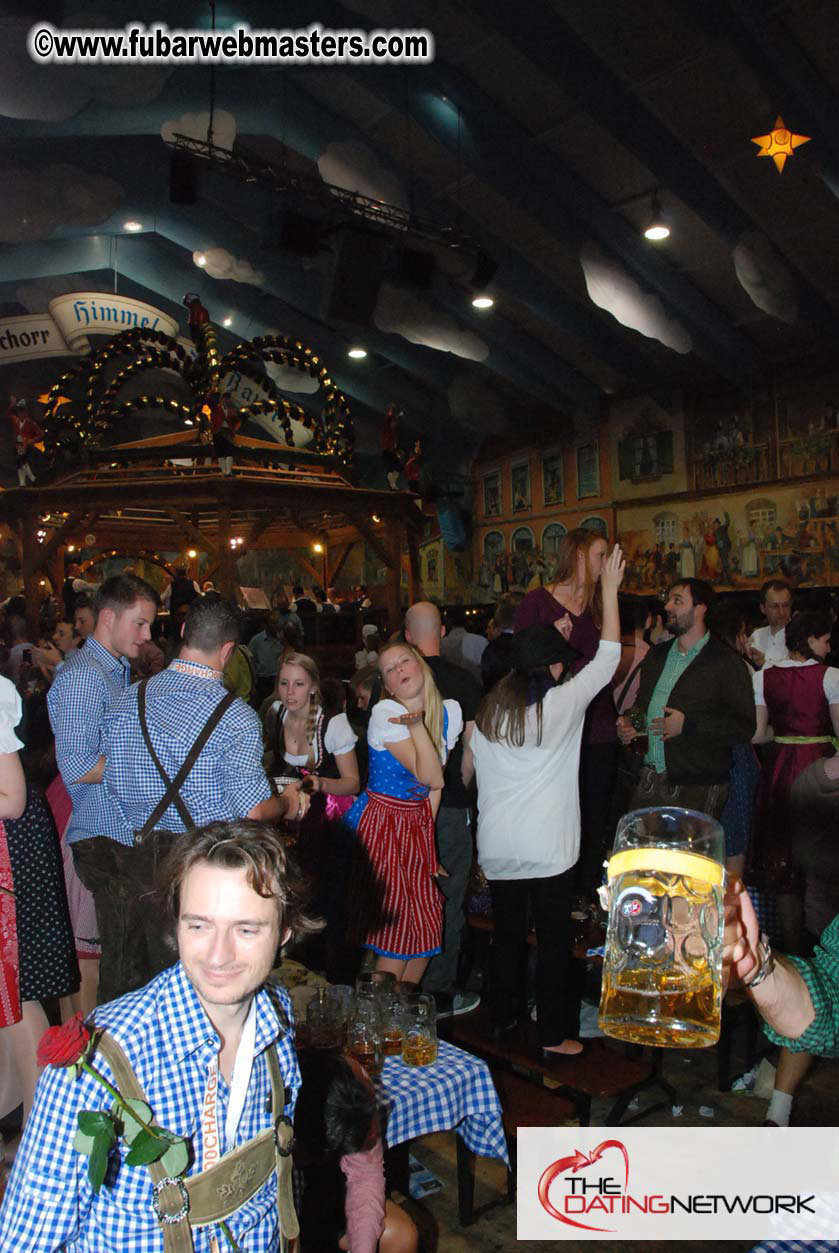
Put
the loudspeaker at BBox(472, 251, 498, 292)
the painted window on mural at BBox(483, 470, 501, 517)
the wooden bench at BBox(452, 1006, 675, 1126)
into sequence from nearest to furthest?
the wooden bench at BBox(452, 1006, 675, 1126)
the loudspeaker at BBox(472, 251, 498, 292)
the painted window on mural at BBox(483, 470, 501, 517)

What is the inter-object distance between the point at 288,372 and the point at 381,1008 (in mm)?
16150

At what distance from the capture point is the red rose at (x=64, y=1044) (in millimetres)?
1198

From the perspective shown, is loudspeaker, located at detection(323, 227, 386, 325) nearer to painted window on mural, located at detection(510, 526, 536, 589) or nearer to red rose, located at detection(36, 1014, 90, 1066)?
painted window on mural, located at detection(510, 526, 536, 589)

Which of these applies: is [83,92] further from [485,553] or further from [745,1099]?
[485,553]

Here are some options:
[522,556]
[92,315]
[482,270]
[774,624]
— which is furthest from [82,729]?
[522,556]

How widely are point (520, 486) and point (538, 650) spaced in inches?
593

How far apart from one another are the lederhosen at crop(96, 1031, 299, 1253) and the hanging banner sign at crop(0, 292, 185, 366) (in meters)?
13.4

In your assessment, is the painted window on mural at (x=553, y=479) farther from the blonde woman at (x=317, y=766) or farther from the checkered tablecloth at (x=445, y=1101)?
the checkered tablecloth at (x=445, y=1101)

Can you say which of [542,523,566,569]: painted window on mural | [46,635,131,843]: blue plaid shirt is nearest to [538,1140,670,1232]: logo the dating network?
[46,635,131,843]: blue plaid shirt

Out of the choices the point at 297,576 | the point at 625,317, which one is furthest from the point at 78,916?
the point at 297,576

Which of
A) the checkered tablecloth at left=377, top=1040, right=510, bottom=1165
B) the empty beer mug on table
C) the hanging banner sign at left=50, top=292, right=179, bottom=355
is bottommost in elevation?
the checkered tablecloth at left=377, top=1040, right=510, bottom=1165

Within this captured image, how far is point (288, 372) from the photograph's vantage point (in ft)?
56.7

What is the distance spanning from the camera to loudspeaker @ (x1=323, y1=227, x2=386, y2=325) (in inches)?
428

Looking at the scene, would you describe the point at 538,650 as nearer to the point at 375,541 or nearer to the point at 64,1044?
Answer: the point at 64,1044
